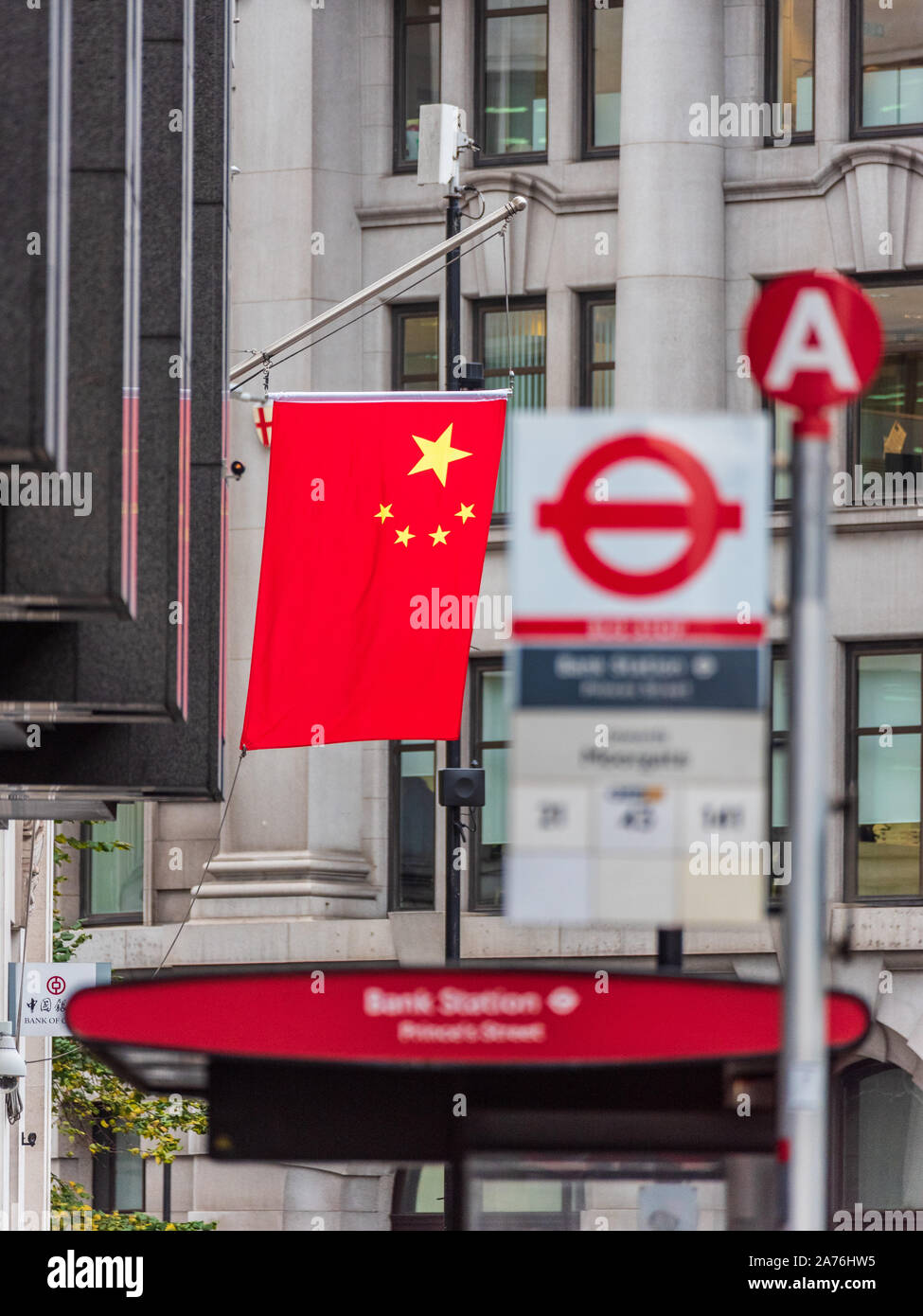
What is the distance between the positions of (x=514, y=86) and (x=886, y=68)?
483 cm

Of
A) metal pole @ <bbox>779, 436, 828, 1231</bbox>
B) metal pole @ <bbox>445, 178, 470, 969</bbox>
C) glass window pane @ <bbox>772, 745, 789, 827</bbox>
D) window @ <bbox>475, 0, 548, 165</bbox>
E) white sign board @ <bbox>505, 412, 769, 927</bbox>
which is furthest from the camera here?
window @ <bbox>475, 0, 548, 165</bbox>

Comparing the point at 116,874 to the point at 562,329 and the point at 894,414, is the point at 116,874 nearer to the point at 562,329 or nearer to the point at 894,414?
the point at 562,329

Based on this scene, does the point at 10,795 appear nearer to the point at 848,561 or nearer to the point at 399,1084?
the point at 399,1084

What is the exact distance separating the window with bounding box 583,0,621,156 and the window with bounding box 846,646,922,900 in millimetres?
7570

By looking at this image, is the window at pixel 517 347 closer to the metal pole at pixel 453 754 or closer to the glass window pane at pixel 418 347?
the glass window pane at pixel 418 347

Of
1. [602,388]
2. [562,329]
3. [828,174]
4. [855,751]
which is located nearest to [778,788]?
[855,751]

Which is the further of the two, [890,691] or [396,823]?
[396,823]

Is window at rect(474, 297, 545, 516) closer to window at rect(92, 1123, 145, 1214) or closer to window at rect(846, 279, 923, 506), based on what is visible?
window at rect(846, 279, 923, 506)

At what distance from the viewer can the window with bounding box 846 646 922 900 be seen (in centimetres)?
3231

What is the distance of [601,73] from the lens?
34875 mm

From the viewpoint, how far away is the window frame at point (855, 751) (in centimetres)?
3228

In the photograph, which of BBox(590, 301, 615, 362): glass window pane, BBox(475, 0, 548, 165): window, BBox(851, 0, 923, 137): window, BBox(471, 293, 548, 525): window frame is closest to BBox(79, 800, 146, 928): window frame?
BBox(471, 293, 548, 525): window frame
